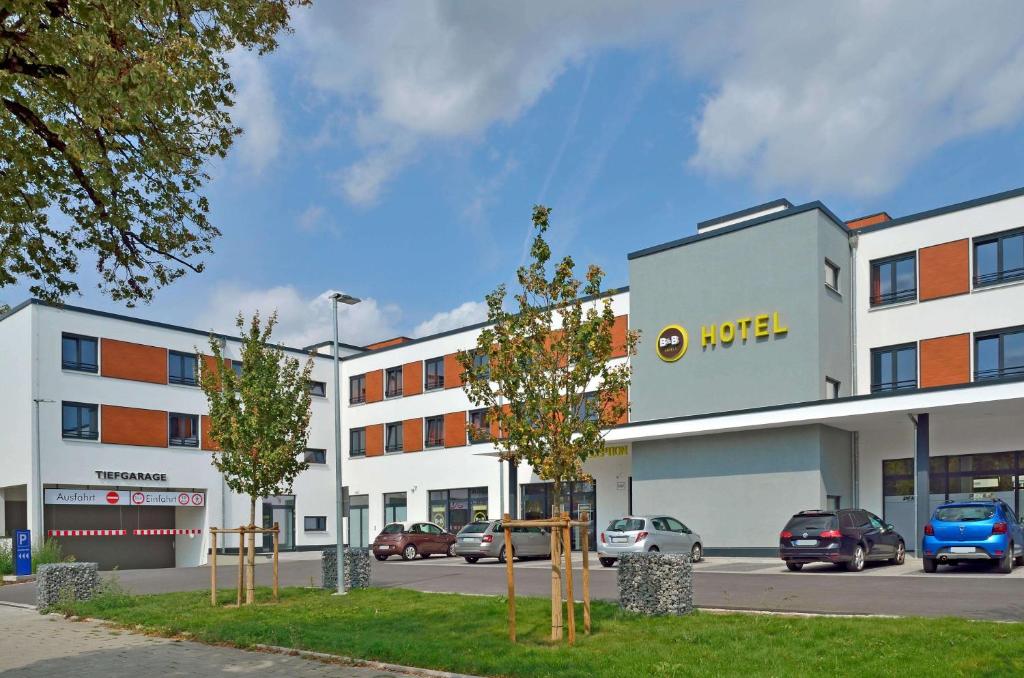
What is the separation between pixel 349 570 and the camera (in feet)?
61.6

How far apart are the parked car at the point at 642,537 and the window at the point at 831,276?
8783mm

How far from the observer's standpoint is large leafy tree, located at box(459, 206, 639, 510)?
11930 millimetres

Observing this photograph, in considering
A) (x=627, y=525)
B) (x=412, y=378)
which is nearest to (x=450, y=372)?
(x=412, y=378)

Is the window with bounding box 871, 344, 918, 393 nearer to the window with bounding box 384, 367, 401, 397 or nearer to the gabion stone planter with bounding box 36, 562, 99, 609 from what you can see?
the gabion stone planter with bounding box 36, 562, 99, 609

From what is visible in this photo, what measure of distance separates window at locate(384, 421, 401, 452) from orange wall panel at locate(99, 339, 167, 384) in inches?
422

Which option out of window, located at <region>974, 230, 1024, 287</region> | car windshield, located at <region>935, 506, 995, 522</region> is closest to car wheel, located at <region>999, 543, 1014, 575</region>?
car windshield, located at <region>935, 506, 995, 522</region>

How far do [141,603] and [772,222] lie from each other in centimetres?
2107

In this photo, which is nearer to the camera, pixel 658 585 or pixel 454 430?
pixel 658 585

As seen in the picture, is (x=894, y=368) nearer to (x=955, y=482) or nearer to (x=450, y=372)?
(x=955, y=482)

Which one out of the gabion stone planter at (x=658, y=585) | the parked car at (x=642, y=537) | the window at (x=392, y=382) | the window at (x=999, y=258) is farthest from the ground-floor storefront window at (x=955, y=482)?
the window at (x=392, y=382)

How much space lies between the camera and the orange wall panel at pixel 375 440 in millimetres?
46500

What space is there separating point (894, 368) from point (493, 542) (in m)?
13.7

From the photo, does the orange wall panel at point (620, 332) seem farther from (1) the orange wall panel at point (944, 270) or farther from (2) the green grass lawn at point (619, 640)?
(2) the green grass lawn at point (619, 640)

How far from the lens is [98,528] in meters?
38.9
